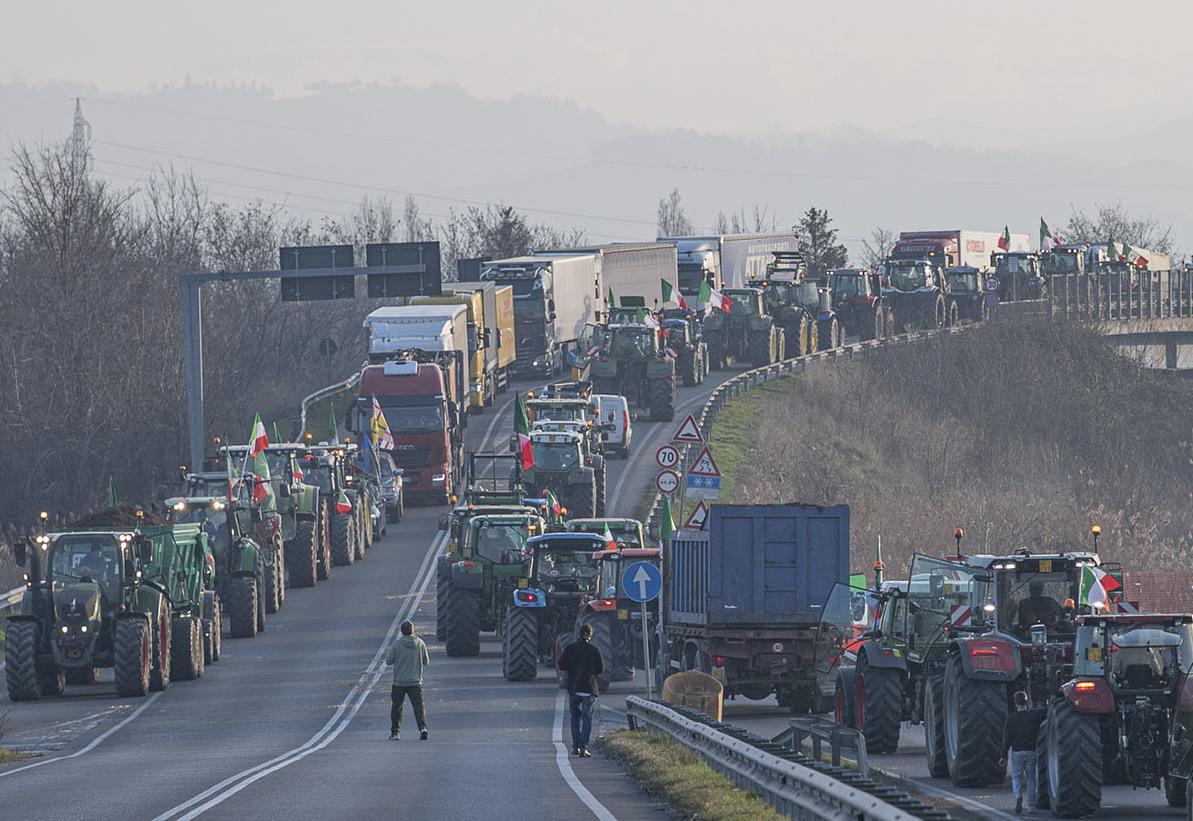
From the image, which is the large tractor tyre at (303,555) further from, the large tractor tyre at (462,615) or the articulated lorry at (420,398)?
the large tractor tyre at (462,615)

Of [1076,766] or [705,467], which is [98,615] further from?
[1076,766]

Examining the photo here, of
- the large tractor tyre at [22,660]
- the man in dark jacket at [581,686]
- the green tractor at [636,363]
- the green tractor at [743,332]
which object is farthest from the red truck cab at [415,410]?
the man in dark jacket at [581,686]

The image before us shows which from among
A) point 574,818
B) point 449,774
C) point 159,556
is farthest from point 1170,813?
point 159,556

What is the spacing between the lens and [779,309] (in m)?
79.1

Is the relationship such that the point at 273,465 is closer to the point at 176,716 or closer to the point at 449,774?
the point at 176,716

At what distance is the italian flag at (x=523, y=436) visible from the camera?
Result: 47.9 meters

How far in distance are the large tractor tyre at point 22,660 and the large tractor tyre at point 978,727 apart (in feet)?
48.9

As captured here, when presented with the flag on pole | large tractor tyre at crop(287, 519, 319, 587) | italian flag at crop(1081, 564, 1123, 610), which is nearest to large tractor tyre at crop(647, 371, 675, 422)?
the flag on pole

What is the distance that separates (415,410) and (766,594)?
2669cm

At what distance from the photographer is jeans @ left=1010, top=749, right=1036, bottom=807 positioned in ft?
56.2

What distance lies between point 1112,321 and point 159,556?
2670 inches

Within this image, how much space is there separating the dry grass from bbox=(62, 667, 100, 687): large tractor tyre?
32.5ft

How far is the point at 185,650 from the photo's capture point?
31922mm

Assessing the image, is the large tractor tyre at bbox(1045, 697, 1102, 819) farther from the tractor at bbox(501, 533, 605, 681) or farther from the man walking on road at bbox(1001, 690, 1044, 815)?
the tractor at bbox(501, 533, 605, 681)
